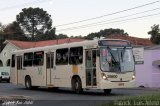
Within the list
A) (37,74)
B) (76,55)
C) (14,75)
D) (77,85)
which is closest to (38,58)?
(37,74)

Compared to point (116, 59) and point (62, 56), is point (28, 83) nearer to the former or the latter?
point (62, 56)

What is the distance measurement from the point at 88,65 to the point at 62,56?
3.05 m

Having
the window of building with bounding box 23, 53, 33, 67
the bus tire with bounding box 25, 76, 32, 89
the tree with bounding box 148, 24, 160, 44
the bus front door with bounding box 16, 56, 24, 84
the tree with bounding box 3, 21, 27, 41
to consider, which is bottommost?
the bus tire with bounding box 25, 76, 32, 89

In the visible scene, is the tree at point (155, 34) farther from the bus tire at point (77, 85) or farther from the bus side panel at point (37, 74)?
the bus tire at point (77, 85)

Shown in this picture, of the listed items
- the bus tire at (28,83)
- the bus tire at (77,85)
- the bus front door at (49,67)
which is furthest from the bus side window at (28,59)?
the bus tire at (77,85)

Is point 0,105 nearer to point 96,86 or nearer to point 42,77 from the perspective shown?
point 96,86

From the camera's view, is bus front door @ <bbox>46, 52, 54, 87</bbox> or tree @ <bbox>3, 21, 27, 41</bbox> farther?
tree @ <bbox>3, 21, 27, 41</bbox>

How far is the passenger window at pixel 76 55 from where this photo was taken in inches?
974

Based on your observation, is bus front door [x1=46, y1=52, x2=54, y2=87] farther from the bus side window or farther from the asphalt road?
the bus side window

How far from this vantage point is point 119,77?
2347 centimetres

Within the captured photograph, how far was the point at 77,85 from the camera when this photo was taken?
82.5 feet

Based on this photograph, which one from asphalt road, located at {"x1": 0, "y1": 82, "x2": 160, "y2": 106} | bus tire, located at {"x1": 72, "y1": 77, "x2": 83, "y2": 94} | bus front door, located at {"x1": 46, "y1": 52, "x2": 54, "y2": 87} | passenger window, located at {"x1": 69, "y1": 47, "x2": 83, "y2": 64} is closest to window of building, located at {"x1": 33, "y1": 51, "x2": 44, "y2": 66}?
bus front door, located at {"x1": 46, "y1": 52, "x2": 54, "y2": 87}

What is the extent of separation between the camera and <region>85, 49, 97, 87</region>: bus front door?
23.7 metres

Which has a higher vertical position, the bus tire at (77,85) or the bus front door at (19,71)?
the bus front door at (19,71)
